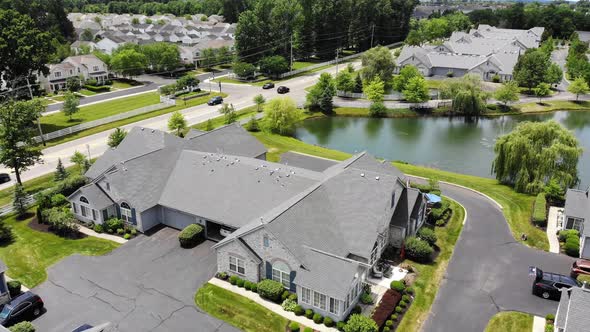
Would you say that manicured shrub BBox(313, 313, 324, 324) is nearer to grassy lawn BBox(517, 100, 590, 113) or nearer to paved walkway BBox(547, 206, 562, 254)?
paved walkway BBox(547, 206, 562, 254)

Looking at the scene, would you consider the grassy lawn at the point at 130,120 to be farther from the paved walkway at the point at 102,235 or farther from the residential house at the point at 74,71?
the residential house at the point at 74,71

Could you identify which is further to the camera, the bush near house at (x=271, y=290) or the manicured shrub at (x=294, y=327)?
the bush near house at (x=271, y=290)

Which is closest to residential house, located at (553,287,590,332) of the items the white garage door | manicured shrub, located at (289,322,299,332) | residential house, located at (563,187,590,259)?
residential house, located at (563,187,590,259)

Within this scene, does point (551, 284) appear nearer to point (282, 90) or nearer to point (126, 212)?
point (126, 212)

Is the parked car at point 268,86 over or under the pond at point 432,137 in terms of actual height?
over

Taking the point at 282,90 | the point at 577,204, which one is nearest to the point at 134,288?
the point at 577,204

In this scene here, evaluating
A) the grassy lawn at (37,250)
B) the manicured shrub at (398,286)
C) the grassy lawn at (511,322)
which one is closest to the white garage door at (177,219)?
the grassy lawn at (37,250)
